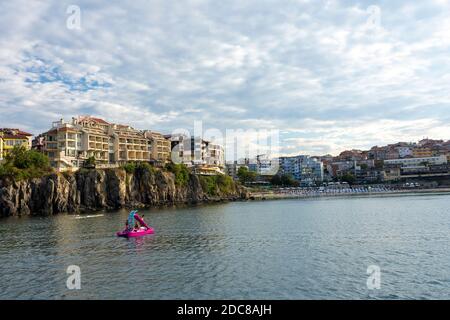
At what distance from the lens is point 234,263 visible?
27.6 metres

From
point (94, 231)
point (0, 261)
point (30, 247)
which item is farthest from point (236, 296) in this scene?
point (94, 231)

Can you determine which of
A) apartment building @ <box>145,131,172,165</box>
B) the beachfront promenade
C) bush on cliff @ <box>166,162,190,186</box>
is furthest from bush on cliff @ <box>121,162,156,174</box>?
the beachfront promenade

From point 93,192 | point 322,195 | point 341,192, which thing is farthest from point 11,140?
point 341,192

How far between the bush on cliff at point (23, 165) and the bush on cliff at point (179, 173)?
37.1 meters

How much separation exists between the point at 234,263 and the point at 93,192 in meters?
71.3

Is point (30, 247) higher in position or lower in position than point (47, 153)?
lower

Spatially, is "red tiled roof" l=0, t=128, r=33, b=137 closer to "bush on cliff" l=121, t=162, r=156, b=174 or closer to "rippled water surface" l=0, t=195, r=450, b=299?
"bush on cliff" l=121, t=162, r=156, b=174

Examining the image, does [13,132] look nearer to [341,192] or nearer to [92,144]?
[92,144]
